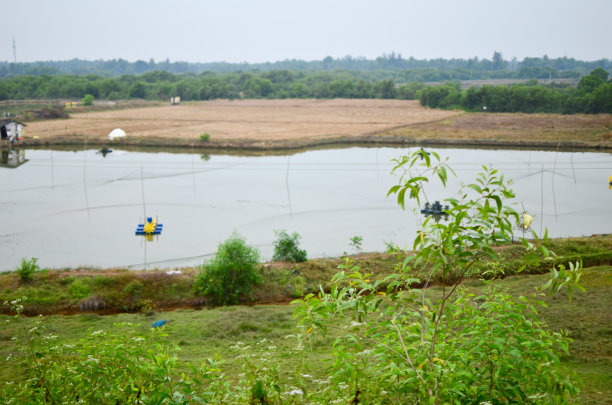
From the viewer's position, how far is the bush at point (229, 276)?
13352mm

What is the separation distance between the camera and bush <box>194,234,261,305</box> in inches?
526

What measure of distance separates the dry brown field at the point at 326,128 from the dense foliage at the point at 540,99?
2925 mm

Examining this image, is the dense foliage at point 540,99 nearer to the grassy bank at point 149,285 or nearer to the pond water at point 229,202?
the pond water at point 229,202

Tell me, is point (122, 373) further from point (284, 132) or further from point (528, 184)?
point (284, 132)

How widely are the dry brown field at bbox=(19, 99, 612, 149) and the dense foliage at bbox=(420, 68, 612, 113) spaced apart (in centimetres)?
293

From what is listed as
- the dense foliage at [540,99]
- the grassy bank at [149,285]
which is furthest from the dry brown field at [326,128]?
the grassy bank at [149,285]

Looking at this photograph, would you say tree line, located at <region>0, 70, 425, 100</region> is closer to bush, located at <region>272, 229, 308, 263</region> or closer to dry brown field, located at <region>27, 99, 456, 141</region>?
dry brown field, located at <region>27, 99, 456, 141</region>

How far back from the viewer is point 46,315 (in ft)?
40.9

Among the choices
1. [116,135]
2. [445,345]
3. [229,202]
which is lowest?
[229,202]

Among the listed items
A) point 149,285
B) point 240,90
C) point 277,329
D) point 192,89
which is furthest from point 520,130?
point 240,90

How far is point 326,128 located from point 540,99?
25.4 meters

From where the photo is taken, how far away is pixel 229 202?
77.4ft

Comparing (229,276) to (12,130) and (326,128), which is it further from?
(12,130)

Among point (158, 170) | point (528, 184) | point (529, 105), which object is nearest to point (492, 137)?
point (528, 184)
